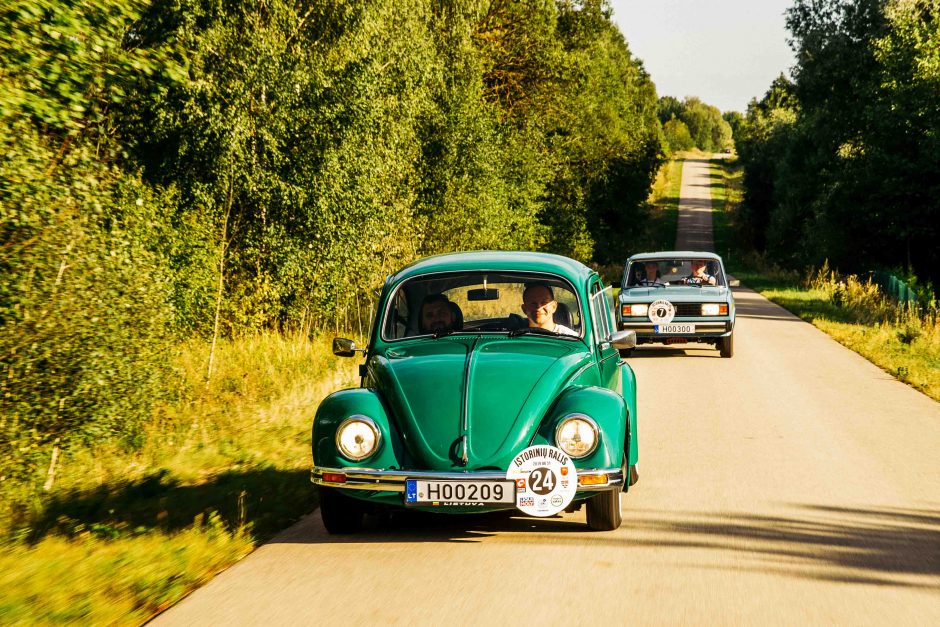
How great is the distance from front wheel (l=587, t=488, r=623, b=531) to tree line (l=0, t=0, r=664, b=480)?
4.80m

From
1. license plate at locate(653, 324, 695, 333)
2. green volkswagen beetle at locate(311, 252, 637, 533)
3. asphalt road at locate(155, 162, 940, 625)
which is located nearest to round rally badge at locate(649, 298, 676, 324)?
license plate at locate(653, 324, 695, 333)

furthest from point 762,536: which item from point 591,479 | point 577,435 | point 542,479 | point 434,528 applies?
point 434,528

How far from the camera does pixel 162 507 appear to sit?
→ 750 cm

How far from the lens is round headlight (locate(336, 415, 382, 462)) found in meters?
6.17

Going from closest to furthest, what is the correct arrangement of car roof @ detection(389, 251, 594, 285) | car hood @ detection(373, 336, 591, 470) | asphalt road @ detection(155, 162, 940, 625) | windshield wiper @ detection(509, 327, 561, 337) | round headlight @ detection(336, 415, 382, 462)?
asphalt road @ detection(155, 162, 940, 625) → car hood @ detection(373, 336, 591, 470) → round headlight @ detection(336, 415, 382, 462) → windshield wiper @ detection(509, 327, 561, 337) → car roof @ detection(389, 251, 594, 285)

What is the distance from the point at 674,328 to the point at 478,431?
11718 millimetres

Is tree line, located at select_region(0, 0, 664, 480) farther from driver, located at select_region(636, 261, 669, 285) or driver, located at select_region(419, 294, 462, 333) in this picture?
driver, located at select_region(636, 261, 669, 285)

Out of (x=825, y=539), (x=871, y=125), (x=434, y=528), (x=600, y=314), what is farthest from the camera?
(x=871, y=125)

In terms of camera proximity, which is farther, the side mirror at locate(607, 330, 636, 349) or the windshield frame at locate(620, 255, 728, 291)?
the windshield frame at locate(620, 255, 728, 291)

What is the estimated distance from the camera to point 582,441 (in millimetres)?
6133

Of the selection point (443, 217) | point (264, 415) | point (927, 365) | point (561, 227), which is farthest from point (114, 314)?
point (561, 227)

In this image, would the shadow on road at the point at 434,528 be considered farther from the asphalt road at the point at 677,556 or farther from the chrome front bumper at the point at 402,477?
the chrome front bumper at the point at 402,477

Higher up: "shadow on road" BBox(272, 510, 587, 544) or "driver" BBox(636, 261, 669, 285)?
"driver" BBox(636, 261, 669, 285)

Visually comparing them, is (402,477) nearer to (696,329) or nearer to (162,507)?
(162,507)
